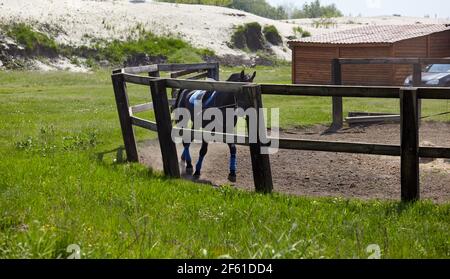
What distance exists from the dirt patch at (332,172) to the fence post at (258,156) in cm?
95

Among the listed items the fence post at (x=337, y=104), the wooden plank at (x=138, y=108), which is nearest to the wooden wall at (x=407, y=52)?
the fence post at (x=337, y=104)

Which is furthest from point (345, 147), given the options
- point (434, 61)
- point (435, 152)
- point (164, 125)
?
point (434, 61)

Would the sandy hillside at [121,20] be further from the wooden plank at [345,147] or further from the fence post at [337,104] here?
the wooden plank at [345,147]

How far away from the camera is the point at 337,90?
297 inches

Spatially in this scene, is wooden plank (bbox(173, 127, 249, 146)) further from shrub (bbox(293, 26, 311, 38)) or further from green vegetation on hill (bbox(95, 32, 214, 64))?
shrub (bbox(293, 26, 311, 38))

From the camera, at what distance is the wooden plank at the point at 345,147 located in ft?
23.7

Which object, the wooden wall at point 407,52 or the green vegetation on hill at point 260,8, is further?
the green vegetation on hill at point 260,8

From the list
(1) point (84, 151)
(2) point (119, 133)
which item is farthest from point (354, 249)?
(2) point (119, 133)

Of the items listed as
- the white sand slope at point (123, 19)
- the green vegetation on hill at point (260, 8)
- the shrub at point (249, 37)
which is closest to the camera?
the white sand slope at point (123, 19)

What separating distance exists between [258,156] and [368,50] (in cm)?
2963

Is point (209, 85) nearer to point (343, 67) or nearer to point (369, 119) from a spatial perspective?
point (369, 119)

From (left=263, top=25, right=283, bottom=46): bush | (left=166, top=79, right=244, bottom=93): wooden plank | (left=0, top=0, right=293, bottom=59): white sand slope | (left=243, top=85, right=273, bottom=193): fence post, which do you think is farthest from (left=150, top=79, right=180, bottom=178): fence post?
(left=263, top=25, right=283, bottom=46): bush
